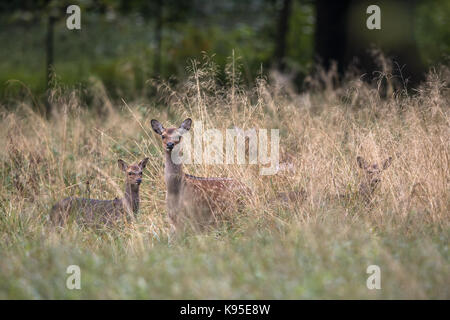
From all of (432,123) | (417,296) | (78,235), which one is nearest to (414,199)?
(432,123)

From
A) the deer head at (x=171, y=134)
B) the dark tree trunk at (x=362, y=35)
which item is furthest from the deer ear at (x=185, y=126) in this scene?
the dark tree trunk at (x=362, y=35)

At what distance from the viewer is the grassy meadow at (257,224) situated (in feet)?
15.5

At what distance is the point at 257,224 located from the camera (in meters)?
6.02

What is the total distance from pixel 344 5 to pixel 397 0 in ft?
3.57

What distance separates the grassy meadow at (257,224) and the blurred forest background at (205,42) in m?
1.06

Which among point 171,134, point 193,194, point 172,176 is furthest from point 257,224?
point 171,134

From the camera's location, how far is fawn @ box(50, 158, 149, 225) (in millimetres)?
6508

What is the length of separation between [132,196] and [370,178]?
2490 mm

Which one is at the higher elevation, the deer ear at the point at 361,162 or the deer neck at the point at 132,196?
the deer ear at the point at 361,162

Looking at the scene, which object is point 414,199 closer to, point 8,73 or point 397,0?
point 397,0

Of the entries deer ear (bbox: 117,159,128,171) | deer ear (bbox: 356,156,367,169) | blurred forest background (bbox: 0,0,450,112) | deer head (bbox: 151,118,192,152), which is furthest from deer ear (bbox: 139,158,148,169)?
deer ear (bbox: 356,156,367,169)

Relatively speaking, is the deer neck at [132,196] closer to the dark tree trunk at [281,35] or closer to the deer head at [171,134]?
the deer head at [171,134]

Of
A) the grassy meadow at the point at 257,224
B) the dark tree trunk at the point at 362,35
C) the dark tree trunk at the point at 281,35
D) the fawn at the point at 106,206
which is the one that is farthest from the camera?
the dark tree trunk at the point at 281,35

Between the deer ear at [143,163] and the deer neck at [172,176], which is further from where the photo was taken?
the deer ear at [143,163]
